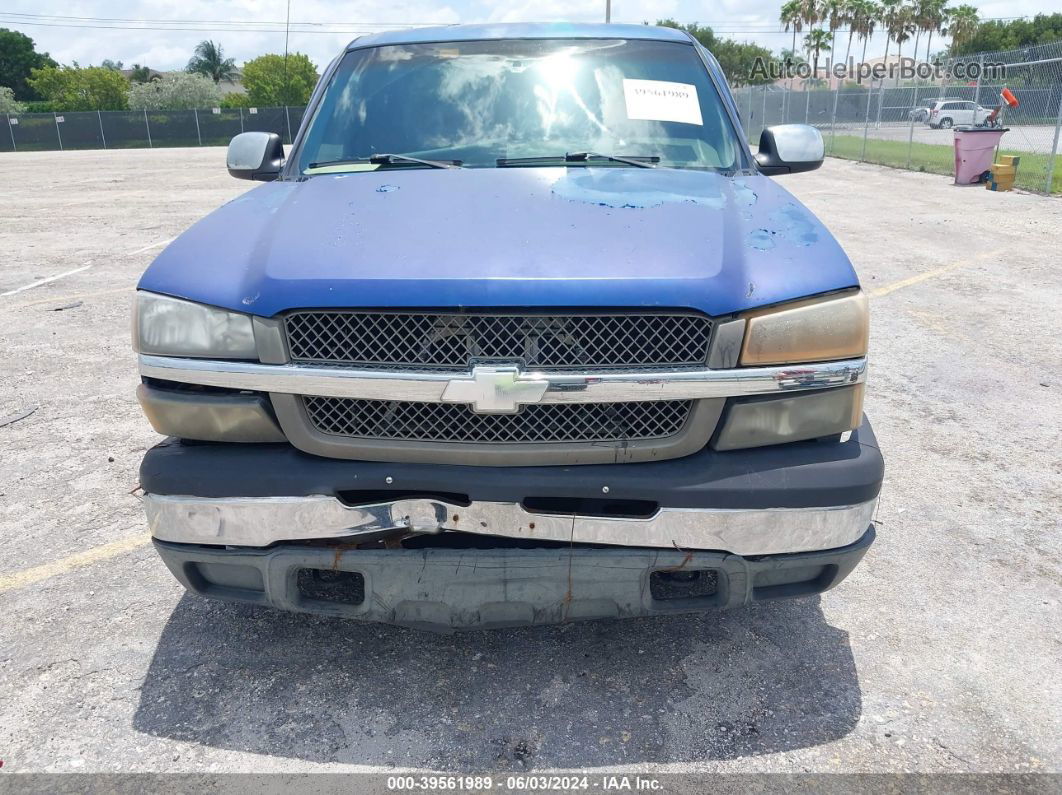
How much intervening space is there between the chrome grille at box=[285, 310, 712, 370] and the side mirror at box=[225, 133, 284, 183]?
1.98 metres

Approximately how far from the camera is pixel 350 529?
2.31 m

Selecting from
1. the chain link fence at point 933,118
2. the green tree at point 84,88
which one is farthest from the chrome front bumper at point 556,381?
the green tree at point 84,88

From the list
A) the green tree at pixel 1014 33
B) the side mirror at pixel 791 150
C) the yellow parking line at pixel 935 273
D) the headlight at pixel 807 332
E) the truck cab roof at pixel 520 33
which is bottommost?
the yellow parking line at pixel 935 273

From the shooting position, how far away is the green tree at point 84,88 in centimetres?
6384

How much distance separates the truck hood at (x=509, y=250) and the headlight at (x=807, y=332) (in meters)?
0.04

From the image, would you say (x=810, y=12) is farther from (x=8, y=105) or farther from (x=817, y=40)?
(x=8, y=105)

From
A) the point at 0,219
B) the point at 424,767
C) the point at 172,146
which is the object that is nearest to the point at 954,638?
the point at 424,767

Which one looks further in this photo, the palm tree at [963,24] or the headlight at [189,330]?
the palm tree at [963,24]

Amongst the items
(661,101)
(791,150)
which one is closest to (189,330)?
(661,101)

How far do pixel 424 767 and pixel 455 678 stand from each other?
40 centimetres

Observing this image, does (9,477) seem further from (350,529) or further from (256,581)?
(350,529)

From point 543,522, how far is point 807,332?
0.86 m

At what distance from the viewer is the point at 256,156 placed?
396cm

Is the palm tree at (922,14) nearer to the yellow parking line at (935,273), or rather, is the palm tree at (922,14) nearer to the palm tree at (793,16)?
the palm tree at (793,16)
